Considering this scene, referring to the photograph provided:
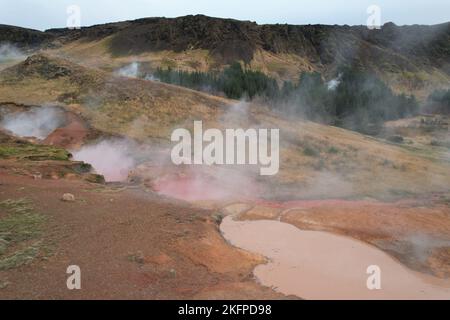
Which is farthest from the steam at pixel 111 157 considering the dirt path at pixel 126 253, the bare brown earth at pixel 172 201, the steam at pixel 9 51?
the steam at pixel 9 51

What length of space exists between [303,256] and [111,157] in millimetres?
17015

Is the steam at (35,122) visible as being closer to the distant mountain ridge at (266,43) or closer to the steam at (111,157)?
the steam at (111,157)

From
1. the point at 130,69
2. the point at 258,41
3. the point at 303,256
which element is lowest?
the point at 303,256

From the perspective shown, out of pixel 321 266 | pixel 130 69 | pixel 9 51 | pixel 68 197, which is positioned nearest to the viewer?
pixel 321 266

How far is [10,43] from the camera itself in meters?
110

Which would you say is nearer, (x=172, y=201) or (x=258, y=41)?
(x=172, y=201)

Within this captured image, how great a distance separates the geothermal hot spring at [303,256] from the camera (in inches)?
529

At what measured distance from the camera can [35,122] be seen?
3359cm

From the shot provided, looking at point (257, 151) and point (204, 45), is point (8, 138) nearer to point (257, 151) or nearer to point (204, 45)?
point (257, 151)

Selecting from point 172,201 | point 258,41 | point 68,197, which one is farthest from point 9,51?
point 68,197

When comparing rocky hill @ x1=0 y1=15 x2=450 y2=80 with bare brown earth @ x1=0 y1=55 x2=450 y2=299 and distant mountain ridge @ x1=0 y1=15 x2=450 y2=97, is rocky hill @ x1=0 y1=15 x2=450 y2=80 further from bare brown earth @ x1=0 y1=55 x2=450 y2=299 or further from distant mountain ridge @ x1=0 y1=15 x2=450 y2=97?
bare brown earth @ x1=0 y1=55 x2=450 y2=299

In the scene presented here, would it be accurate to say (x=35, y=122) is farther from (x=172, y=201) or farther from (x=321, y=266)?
(x=321, y=266)

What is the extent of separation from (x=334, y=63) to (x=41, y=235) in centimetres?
11042

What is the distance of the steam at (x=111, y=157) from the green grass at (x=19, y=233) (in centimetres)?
911
